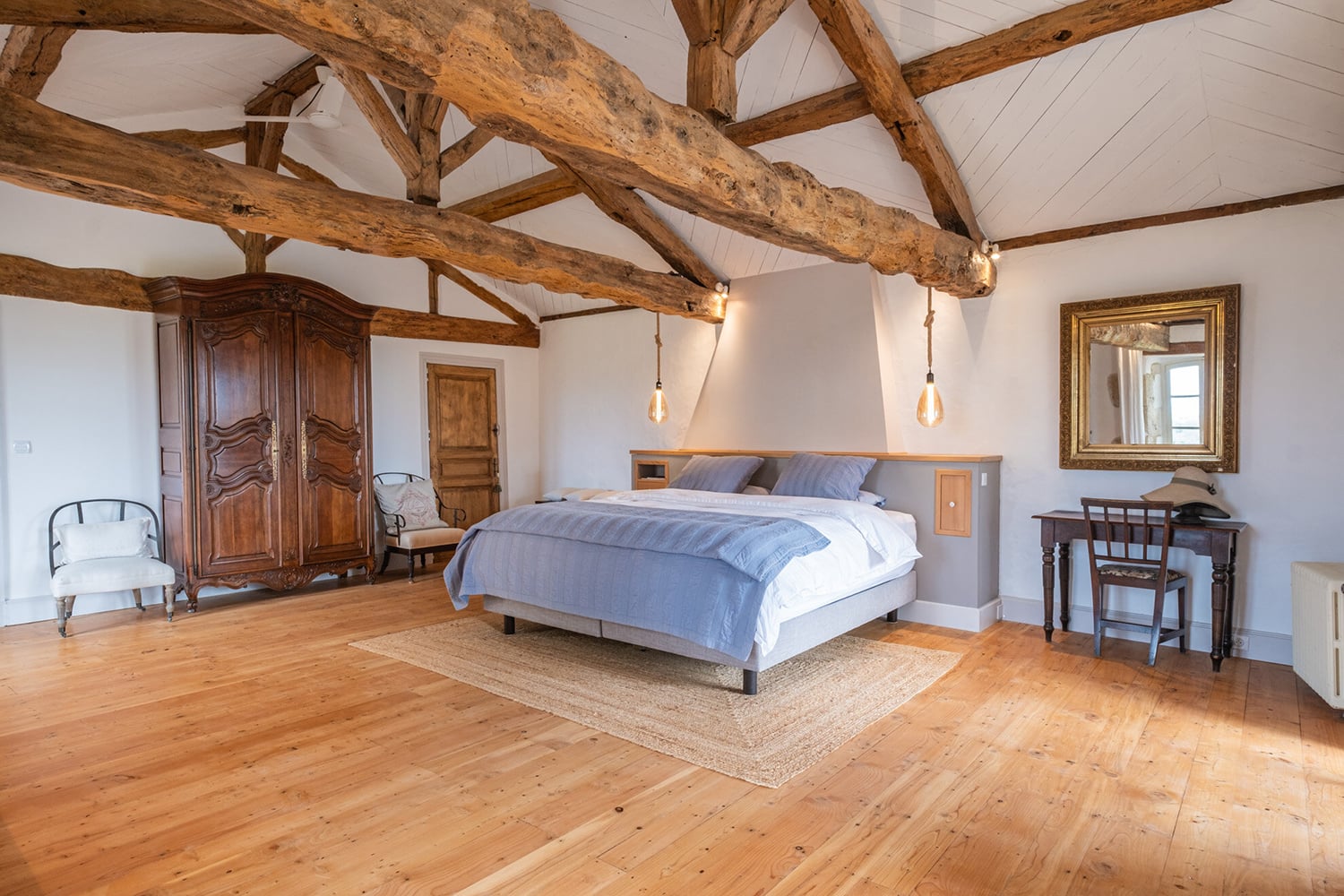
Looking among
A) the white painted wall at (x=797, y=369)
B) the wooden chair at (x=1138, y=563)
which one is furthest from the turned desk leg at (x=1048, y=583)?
the white painted wall at (x=797, y=369)

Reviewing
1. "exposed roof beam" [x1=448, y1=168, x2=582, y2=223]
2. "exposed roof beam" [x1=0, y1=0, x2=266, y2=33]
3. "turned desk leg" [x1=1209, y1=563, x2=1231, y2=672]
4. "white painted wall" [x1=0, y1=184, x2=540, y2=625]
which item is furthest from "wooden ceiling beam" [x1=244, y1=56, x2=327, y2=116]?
"turned desk leg" [x1=1209, y1=563, x2=1231, y2=672]

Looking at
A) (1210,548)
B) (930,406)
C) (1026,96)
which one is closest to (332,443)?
(930,406)

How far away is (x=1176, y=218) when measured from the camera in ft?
13.9

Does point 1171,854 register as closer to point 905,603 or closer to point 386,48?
point 905,603

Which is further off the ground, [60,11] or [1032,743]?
[60,11]

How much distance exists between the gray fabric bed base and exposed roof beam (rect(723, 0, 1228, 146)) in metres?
2.73

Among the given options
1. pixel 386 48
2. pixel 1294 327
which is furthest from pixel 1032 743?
pixel 386 48

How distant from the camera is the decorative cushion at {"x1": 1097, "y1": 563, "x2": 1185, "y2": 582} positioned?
3.86 meters

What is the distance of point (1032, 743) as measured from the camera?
9.67 ft

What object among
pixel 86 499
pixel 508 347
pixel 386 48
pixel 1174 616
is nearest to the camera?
pixel 386 48

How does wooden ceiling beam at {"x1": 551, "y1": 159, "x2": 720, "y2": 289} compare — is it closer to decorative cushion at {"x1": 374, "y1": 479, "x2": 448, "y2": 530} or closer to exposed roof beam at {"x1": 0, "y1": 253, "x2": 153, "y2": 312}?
decorative cushion at {"x1": 374, "y1": 479, "x2": 448, "y2": 530}

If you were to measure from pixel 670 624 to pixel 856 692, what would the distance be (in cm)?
94

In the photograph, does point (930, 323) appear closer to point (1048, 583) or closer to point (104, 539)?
point (1048, 583)

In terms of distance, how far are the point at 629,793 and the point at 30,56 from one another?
439 cm
